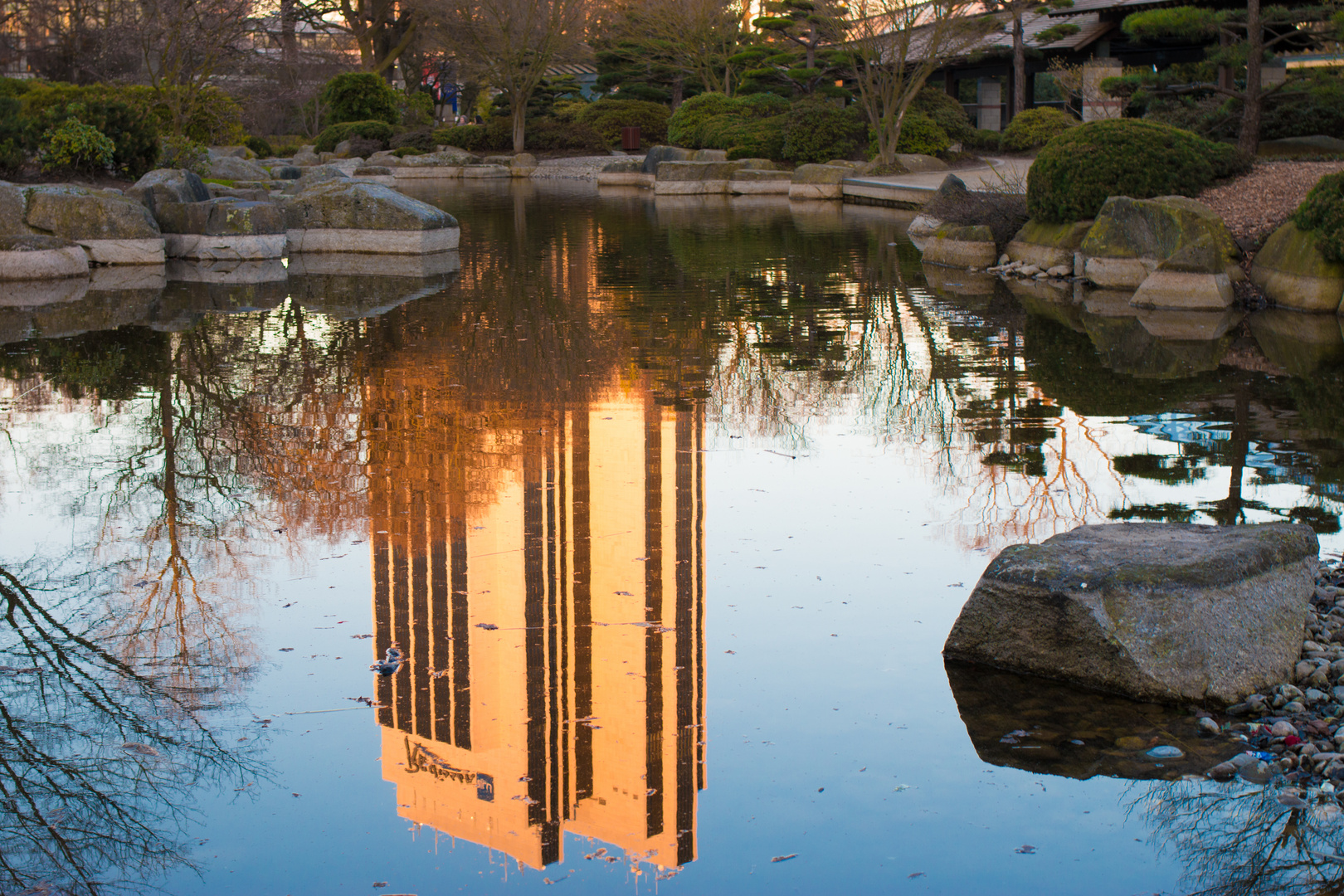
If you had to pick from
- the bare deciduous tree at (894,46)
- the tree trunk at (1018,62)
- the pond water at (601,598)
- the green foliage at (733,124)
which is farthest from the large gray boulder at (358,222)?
the tree trunk at (1018,62)

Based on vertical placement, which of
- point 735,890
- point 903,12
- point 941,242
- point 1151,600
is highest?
point 903,12

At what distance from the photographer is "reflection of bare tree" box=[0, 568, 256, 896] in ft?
11.6

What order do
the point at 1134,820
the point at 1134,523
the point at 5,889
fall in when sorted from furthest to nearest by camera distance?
the point at 1134,523 → the point at 1134,820 → the point at 5,889

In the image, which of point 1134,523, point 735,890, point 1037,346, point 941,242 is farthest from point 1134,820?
point 941,242

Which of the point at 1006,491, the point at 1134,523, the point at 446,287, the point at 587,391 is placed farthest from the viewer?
the point at 446,287

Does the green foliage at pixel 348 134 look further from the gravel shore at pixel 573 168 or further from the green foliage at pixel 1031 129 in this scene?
the green foliage at pixel 1031 129

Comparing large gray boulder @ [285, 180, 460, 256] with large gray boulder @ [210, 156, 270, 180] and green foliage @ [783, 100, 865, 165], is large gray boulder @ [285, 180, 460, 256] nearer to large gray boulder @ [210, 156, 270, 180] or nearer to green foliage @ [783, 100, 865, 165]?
large gray boulder @ [210, 156, 270, 180]

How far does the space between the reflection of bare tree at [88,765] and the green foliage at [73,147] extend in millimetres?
16119

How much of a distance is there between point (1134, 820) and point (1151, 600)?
0.94 m

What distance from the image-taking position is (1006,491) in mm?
6879

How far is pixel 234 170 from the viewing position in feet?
86.9

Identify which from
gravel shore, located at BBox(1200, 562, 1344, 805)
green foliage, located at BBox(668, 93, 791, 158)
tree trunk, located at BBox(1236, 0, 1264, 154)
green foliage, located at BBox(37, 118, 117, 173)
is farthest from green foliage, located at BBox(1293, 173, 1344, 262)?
green foliage, located at BBox(668, 93, 791, 158)

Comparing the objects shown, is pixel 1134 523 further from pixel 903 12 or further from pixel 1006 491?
pixel 903 12

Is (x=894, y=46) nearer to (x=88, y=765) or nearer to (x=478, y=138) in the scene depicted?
(x=478, y=138)
